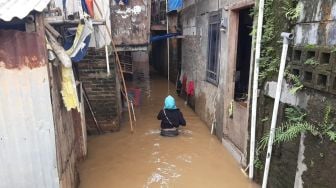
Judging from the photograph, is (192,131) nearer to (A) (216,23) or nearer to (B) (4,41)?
(A) (216,23)

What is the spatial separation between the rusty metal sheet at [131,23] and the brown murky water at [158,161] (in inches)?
99.7

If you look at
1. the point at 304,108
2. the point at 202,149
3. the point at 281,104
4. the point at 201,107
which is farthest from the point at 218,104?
the point at 304,108

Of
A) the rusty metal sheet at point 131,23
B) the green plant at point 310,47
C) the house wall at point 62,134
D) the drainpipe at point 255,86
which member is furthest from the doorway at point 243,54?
the house wall at point 62,134

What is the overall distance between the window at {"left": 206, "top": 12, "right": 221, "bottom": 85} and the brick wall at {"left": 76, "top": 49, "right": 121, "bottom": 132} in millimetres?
2612

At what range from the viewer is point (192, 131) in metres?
7.82

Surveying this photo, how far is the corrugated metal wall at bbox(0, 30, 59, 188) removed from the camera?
3053 mm

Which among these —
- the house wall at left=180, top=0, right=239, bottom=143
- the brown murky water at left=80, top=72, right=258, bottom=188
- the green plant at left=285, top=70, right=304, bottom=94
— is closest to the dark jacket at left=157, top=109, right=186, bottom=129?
the brown murky water at left=80, top=72, right=258, bottom=188

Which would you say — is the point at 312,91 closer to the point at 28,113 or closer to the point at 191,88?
the point at 28,113

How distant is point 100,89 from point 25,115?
4.10 meters

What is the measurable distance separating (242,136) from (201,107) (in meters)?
3.19

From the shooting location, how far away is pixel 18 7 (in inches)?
109

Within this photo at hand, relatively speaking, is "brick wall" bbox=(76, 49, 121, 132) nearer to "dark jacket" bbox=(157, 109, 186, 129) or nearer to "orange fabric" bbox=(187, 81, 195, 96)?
"dark jacket" bbox=(157, 109, 186, 129)

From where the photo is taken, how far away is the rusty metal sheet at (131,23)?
7812mm

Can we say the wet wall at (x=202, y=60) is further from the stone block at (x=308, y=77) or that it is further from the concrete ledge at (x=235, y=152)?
the stone block at (x=308, y=77)
